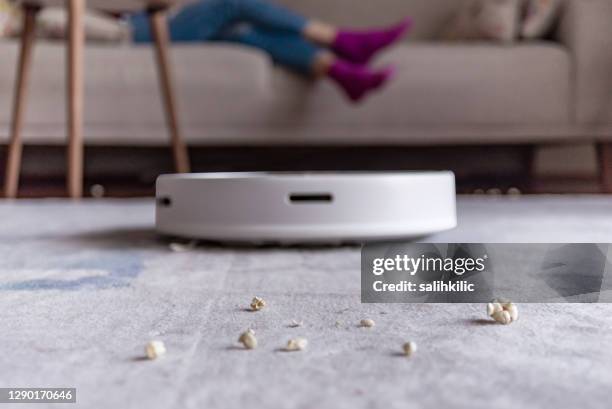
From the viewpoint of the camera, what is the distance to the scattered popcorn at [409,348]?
0.30 m

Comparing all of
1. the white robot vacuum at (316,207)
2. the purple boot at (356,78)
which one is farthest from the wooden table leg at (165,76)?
the white robot vacuum at (316,207)

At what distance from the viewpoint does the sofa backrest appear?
2.64 metres

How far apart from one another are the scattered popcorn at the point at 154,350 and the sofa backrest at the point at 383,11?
2506 millimetres

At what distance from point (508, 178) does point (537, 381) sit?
2.22 m

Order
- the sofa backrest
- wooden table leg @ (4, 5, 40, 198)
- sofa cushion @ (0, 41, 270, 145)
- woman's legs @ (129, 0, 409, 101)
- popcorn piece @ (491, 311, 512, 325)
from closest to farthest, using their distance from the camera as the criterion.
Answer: popcorn piece @ (491, 311, 512, 325) → wooden table leg @ (4, 5, 40, 198) → sofa cushion @ (0, 41, 270, 145) → woman's legs @ (129, 0, 409, 101) → the sofa backrest

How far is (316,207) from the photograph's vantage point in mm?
652

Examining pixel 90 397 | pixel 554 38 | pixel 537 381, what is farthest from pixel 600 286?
pixel 554 38

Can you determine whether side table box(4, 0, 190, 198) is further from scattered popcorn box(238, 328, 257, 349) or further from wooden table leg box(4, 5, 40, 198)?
scattered popcorn box(238, 328, 257, 349)

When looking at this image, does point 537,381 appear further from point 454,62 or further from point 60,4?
point 454,62

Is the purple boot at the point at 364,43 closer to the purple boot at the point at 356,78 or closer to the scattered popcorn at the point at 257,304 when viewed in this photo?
the purple boot at the point at 356,78

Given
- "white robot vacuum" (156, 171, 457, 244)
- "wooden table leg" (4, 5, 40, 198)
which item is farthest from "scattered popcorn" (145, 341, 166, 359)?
"wooden table leg" (4, 5, 40, 198)

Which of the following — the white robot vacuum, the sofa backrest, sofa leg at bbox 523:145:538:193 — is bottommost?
sofa leg at bbox 523:145:538:193

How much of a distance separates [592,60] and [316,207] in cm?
172

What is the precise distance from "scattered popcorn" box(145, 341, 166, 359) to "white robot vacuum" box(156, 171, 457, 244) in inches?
14.0
